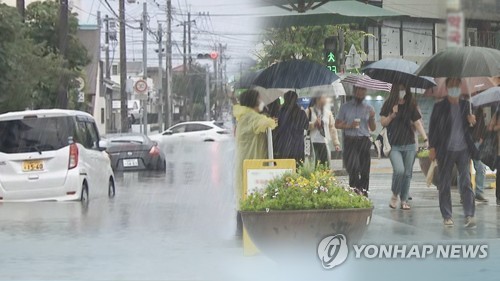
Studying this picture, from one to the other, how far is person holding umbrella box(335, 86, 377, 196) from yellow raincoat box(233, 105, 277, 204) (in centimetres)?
189

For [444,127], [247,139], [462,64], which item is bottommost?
[247,139]

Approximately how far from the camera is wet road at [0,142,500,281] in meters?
7.11

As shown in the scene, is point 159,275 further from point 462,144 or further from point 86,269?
point 462,144

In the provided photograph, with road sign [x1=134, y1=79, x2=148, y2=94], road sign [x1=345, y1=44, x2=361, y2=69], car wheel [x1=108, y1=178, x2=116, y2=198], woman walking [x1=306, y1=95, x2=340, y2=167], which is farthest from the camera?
road sign [x1=134, y1=79, x2=148, y2=94]

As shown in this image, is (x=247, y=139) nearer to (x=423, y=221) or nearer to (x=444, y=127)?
(x=444, y=127)

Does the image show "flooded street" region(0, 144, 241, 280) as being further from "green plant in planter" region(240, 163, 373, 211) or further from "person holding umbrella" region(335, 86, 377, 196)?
"person holding umbrella" region(335, 86, 377, 196)

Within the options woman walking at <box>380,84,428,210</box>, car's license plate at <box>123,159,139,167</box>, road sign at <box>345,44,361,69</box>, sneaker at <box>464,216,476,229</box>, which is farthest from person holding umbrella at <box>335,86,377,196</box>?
car's license plate at <box>123,159,139,167</box>

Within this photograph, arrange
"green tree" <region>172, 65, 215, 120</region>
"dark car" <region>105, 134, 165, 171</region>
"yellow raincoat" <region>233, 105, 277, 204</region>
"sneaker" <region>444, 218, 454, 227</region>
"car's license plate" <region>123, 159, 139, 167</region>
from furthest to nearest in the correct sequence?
"green tree" <region>172, 65, 215, 120</region> < "car's license plate" <region>123, 159, 139, 167</region> < "dark car" <region>105, 134, 165, 171</region> < "sneaker" <region>444, 218, 454, 227</region> < "yellow raincoat" <region>233, 105, 277, 204</region>

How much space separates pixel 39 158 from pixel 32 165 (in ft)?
0.51

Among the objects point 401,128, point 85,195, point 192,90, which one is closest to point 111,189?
point 85,195

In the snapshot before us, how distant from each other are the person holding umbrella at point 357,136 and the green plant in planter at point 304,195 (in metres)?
3.17

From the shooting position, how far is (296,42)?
11648 mm

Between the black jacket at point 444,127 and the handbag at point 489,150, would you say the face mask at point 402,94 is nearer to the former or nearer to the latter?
the black jacket at point 444,127

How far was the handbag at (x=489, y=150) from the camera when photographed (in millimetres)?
11172
